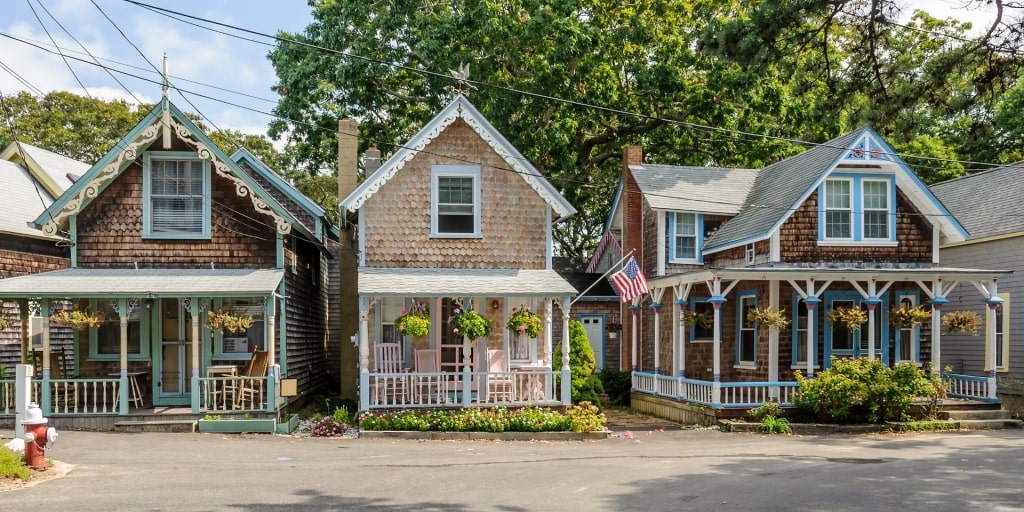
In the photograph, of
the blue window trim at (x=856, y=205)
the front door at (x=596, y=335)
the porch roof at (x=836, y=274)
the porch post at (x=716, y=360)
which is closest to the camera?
the porch post at (x=716, y=360)

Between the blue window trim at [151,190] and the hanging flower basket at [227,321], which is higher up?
the blue window trim at [151,190]

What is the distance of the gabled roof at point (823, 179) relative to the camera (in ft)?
74.4

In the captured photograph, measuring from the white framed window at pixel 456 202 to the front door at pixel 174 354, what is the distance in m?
5.99

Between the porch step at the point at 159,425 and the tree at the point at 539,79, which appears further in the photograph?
the tree at the point at 539,79

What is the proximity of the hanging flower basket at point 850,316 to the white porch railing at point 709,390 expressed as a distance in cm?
194

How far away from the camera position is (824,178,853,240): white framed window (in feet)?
75.5

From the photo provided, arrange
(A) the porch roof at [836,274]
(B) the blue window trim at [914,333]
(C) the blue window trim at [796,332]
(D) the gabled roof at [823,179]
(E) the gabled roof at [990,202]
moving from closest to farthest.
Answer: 1. (A) the porch roof at [836,274]
2. (D) the gabled roof at [823,179]
3. (C) the blue window trim at [796,332]
4. (B) the blue window trim at [914,333]
5. (E) the gabled roof at [990,202]

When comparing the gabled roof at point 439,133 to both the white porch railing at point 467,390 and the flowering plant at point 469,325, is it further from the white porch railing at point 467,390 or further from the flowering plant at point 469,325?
the white porch railing at point 467,390

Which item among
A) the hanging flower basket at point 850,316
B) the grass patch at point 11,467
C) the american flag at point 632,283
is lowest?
the grass patch at point 11,467

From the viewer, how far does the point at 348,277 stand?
78.0ft

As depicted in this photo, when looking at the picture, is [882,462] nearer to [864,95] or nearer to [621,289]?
[864,95]

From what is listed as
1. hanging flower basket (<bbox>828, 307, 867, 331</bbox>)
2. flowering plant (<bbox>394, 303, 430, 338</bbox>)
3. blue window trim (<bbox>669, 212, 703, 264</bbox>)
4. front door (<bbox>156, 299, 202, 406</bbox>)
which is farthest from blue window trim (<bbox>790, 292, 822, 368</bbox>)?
front door (<bbox>156, 299, 202, 406</bbox>)

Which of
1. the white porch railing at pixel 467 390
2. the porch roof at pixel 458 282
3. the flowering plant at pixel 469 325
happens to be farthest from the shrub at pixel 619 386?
the flowering plant at pixel 469 325

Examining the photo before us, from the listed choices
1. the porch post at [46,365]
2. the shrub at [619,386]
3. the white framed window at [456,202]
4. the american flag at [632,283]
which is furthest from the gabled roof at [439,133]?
the shrub at [619,386]
